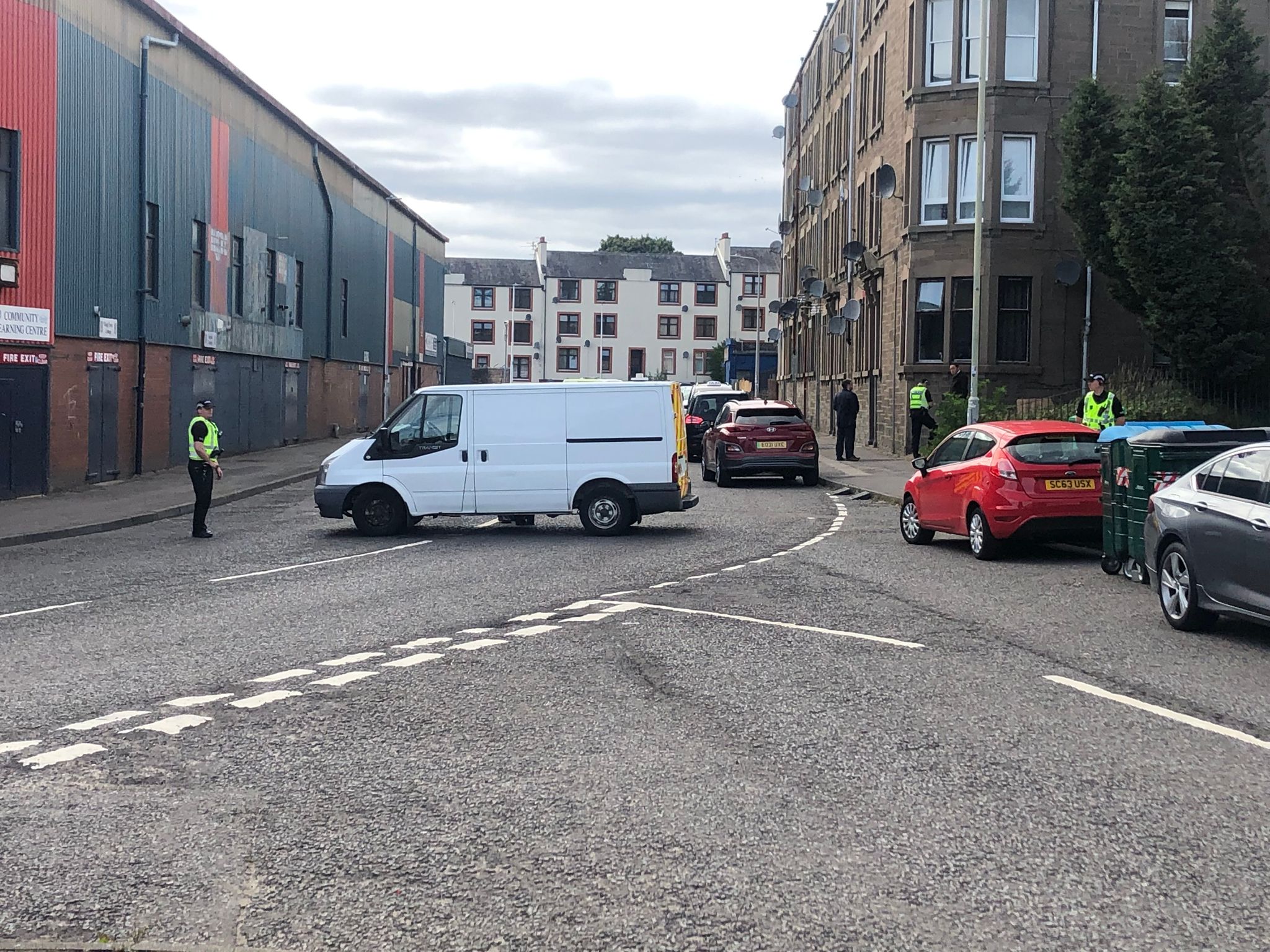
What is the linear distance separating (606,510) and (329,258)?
32.6 meters

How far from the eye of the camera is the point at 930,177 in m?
34.8

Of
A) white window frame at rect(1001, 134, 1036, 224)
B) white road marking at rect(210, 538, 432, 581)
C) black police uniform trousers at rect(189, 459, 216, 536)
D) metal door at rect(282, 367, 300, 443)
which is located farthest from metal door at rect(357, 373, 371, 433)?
white road marking at rect(210, 538, 432, 581)

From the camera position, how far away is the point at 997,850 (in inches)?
203

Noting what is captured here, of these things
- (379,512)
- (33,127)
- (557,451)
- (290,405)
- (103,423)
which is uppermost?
(33,127)

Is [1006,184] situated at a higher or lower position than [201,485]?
higher

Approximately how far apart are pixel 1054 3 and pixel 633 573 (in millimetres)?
24297

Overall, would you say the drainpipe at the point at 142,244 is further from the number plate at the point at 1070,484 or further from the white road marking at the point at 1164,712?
the white road marking at the point at 1164,712

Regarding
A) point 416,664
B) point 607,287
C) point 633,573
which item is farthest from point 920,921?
point 607,287

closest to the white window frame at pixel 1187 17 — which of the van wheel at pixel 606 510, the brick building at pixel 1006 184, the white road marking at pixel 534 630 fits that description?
the brick building at pixel 1006 184

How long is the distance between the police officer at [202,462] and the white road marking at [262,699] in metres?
11.0

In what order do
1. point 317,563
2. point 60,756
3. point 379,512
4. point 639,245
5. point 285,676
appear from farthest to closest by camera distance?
point 639,245 < point 379,512 < point 317,563 < point 285,676 < point 60,756

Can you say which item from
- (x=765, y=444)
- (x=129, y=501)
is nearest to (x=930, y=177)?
(x=765, y=444)

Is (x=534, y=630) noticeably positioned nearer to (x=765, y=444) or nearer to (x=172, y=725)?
(x=172, y=725)

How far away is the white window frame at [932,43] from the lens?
34219mm
